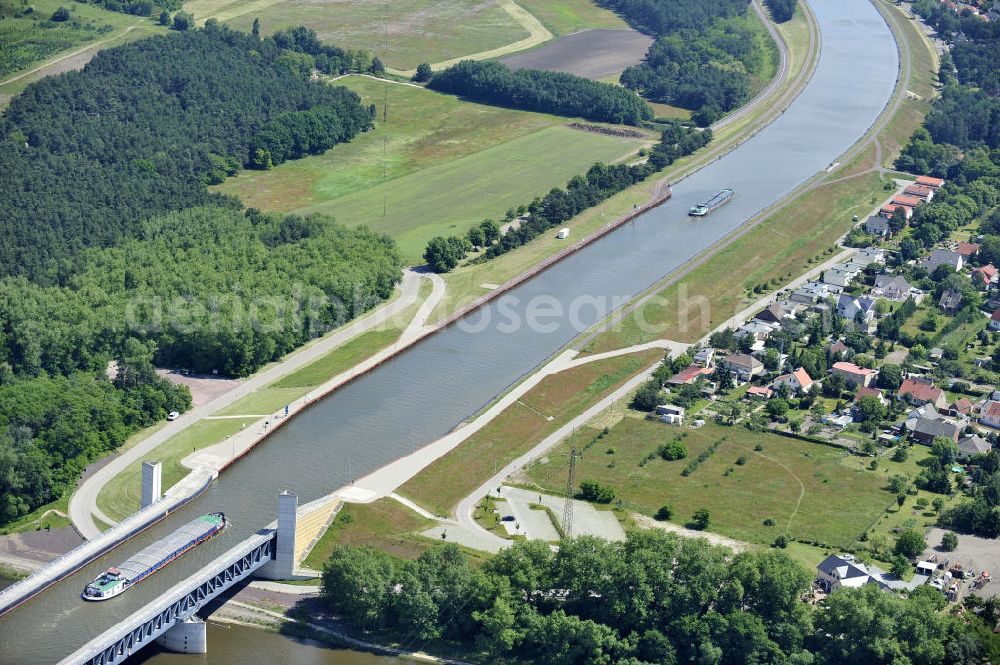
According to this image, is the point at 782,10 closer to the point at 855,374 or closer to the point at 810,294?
the point at 810,294

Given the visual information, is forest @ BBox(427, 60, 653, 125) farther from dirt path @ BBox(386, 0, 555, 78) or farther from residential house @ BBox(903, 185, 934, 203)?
residential house @ BBox(903, 185, 934, 203)

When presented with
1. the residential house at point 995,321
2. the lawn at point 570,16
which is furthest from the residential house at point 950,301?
the lawn at point 570,16

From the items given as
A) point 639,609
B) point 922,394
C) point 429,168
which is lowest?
point 922,394

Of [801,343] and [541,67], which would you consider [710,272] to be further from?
[541,67]

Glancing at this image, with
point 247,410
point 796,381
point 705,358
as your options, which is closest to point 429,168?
point 705,358

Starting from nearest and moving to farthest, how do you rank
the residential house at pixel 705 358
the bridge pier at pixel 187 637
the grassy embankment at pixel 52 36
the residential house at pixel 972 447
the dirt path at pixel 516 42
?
the bridge pier at pixel 187 637 → the residential house at pixel 972 447 → the residential house at pixel 705 358 → the grassy embankment at pixel 52 36 → the dirt path at pixel 516 42

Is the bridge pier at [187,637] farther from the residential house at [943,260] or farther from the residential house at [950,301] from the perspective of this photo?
the residential house at [943,260]

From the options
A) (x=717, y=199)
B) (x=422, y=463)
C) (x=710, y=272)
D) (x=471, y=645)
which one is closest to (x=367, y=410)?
(x=422, y=463)
